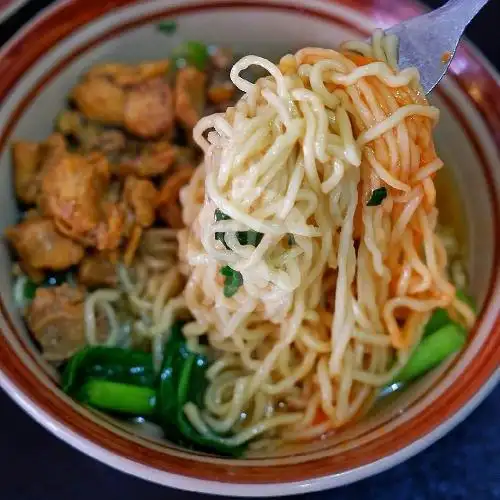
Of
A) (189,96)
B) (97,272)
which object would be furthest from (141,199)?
(189,96)

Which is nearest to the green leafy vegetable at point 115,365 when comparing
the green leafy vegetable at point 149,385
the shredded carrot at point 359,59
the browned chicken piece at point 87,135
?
the green leafy vegetable at point 149,385

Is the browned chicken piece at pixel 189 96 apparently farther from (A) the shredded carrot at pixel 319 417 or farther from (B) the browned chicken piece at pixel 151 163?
(A) the shredded carrot at pixel 319 417

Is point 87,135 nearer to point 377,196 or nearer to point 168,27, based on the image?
point 168,27

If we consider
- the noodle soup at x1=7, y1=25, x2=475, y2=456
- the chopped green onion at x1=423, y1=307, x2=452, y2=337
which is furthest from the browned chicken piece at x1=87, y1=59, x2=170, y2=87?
the chopped green onion at x1=423, y1=307, x2=452, y2=337

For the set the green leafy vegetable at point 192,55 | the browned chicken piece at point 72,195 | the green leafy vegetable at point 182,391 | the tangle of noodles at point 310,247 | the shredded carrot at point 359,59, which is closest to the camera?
the tangle of noodles at point 310,247

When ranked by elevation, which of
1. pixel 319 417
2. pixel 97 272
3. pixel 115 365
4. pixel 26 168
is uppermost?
pixel 26 168

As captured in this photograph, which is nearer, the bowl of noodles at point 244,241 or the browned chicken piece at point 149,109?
the bowl of noodles at point 244,241

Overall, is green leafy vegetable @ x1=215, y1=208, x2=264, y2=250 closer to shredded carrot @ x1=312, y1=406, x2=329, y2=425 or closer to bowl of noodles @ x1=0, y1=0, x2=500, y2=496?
bowl of noodles @ x1=0, y1=0, x2=500, y2=496
